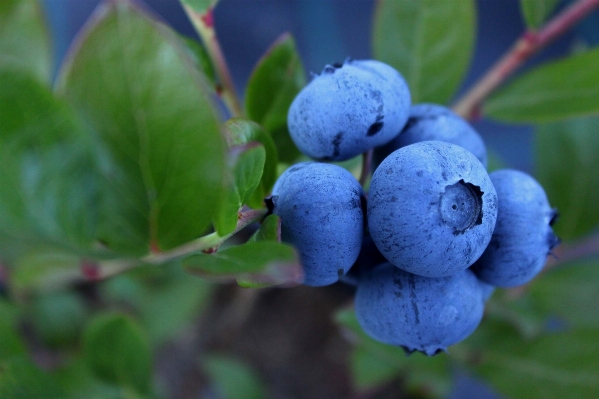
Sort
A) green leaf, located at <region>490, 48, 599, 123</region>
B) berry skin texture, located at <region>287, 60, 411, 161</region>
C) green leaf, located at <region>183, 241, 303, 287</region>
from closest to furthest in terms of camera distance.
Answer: green leaf, located at <region>183, 241, 303, 287</region>
berry skin texture, located at <region>287, 60, 411, 161</region>
green leaf, located at <region>490, 48, 599, 123</region>

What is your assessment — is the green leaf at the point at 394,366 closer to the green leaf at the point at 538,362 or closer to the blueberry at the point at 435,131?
the green leaf at the point at 538,362

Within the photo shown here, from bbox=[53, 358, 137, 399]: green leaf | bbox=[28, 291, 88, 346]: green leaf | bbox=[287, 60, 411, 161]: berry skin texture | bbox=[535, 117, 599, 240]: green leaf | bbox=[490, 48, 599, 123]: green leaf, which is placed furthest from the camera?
bbox=[28, 291, 88, 346]: green leaf

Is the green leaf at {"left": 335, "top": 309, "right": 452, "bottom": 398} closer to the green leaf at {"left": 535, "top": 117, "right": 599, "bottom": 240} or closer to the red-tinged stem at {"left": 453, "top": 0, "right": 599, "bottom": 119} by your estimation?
the green leaf at {"left": 535, "top": 117, "right": 599, "bottom": 240}

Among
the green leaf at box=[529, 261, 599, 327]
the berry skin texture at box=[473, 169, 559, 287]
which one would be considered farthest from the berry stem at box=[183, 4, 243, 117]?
the green leaf at box=[529, 261, 599, 327]

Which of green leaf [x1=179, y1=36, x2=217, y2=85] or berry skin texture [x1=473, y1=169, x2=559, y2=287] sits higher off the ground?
green leaf [x1=179, y1=36, x2=217, y2=85]

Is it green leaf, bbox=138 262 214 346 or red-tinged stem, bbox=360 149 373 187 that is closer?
red-tinged stem, bbox=360 149 373 187

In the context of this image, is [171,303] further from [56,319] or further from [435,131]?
[435,131]

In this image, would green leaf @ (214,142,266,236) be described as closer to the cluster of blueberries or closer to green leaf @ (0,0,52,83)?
the cluster of blueberries

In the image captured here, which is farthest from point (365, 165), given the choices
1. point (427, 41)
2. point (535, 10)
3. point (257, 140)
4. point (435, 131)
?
point (535, 10)

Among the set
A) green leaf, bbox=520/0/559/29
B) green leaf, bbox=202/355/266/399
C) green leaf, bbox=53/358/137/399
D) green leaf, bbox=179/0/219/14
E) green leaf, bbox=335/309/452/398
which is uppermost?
green leaf, bbox=179/0/219/14
